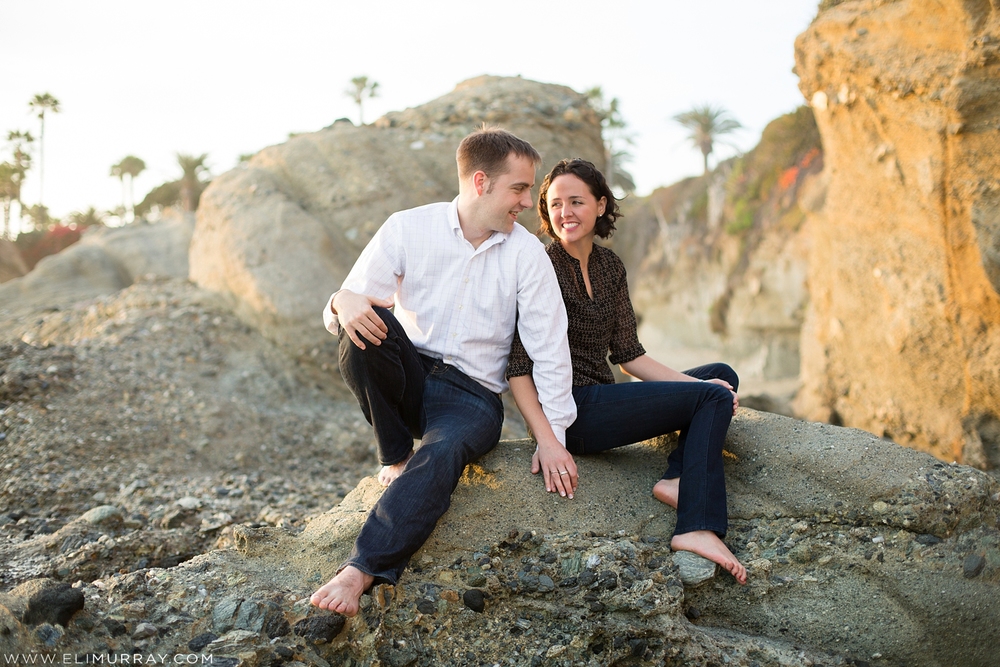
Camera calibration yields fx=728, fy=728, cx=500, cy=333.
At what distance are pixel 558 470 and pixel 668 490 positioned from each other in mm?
482

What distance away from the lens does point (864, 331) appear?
8391mm

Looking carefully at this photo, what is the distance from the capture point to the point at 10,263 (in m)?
17.8

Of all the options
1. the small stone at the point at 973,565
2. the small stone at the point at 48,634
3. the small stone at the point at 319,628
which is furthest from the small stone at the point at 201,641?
the small stone at the point at 973,565

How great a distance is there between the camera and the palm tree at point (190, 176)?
24.1 m

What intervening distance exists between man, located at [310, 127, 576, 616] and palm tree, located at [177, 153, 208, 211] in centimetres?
2335

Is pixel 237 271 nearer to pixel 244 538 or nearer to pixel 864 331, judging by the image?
pixel 244 538

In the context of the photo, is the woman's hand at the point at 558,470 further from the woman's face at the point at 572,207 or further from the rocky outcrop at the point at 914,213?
the rocky outcrop at the point at 914,213

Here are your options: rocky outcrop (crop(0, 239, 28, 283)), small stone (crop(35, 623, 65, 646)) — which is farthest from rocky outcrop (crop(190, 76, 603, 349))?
rocky outcrop (crop(0, 239, 28, 283))

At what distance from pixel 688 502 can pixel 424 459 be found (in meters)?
1.08

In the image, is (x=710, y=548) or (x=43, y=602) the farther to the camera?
(x=710, y=548)

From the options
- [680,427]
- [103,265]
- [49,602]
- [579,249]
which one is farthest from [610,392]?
[103,265]

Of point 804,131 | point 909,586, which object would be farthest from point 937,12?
point 804,131

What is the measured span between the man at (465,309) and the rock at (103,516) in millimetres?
1905

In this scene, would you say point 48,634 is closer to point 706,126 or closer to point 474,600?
point 474,600
